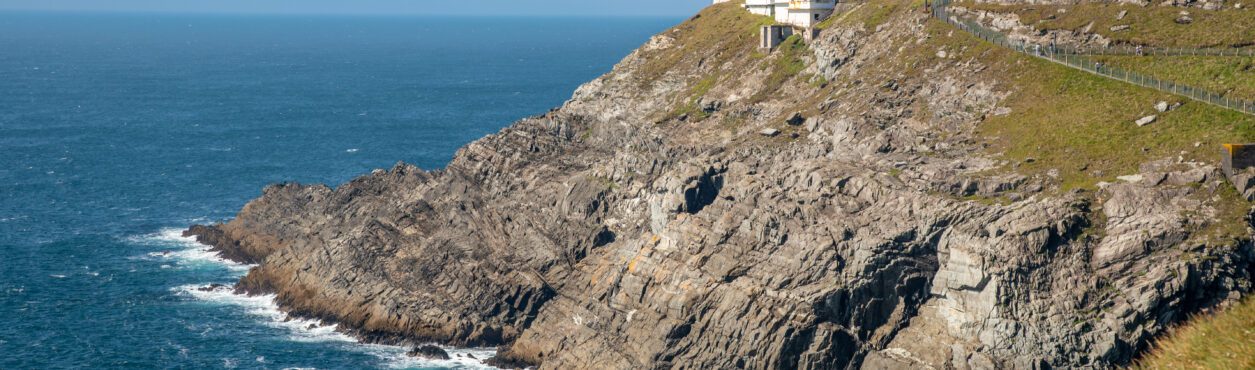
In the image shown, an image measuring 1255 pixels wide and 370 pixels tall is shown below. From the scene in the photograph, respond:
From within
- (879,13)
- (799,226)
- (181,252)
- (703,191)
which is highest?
(879,13)

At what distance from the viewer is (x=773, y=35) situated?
113 metres

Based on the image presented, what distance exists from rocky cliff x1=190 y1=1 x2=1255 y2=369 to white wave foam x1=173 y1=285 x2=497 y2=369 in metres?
1.35

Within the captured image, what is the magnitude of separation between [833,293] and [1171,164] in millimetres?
19587

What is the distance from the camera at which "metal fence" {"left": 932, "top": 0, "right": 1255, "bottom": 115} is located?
79312 millimetres

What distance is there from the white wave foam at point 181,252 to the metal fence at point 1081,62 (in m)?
62.6

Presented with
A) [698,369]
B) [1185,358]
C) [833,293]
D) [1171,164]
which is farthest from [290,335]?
[1185,358]

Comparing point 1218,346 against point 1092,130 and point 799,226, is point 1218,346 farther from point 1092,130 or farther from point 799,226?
point 1092,130

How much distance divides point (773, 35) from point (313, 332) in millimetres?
44866

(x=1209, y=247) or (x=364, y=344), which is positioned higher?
(x=1209, y=247)

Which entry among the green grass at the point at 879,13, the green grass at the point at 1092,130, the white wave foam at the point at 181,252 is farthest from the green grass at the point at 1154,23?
the white wave foam at the point at 181,252

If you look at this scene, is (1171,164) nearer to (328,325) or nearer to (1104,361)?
(1104,361)

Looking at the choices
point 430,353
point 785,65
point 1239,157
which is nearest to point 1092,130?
point 1239,157

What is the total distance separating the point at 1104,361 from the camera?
6750 centimetres

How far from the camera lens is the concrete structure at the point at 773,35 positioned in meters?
113
